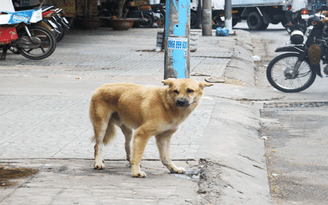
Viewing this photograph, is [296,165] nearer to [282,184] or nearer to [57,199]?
[282,184]

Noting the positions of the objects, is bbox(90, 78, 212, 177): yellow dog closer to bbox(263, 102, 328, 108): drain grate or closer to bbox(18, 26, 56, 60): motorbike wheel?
bbox(263, 102, 328, 108): drain grate

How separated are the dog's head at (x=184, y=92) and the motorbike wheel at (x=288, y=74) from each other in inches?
218

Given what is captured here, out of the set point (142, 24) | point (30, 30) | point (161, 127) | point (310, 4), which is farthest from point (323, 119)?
point (142, 24)

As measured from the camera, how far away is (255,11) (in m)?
27.8

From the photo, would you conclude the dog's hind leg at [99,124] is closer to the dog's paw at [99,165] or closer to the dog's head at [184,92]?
the dog's paw at [99,165]

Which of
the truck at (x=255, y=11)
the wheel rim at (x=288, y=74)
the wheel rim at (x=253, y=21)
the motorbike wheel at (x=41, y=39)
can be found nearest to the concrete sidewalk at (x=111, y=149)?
the wheel rim at (x=288, y=74)

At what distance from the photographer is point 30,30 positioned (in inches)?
482

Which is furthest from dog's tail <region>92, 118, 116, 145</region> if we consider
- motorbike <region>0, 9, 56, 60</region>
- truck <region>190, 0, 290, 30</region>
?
truck <region>190, 0, 290, 30</region>

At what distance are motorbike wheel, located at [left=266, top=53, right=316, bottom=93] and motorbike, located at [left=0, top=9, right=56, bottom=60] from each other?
5814mm

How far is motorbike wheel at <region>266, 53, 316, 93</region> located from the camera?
30.4 feet

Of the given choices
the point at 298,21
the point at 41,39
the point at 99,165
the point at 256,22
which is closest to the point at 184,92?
the point at 99,165

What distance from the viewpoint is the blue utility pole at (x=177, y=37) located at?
23.9 feet

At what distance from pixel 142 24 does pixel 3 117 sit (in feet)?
70.6

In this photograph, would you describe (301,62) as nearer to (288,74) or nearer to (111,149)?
(288,74)
